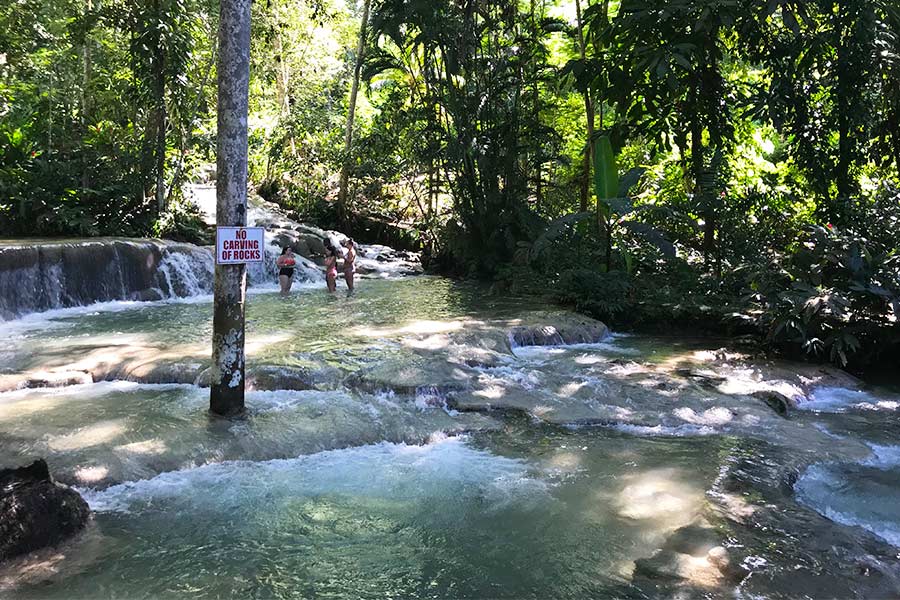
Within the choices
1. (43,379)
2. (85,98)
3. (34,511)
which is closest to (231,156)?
(34,511)

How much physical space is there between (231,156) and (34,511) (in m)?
3.08

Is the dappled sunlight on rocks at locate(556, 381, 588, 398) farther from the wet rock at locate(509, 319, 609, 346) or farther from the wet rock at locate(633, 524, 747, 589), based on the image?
the wet rock at locate(633, 524, 747, 589)

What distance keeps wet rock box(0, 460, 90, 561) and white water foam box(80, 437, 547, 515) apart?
1.21 feet

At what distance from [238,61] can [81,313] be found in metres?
8.25

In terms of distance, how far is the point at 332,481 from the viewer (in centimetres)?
540

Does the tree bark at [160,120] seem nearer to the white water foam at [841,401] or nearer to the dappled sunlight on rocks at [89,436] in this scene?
the dappled sunlight on rocks at [89,436]

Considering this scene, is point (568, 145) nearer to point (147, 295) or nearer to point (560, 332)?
point (560, 332)

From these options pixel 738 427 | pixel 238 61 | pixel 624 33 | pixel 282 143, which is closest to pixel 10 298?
pixel 238 61

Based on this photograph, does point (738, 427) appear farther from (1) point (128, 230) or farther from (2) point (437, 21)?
(1) point (128, 230)

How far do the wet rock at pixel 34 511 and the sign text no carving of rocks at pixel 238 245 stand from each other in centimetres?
207

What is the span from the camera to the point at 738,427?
261 inches

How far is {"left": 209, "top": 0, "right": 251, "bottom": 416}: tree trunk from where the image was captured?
5.78 metres

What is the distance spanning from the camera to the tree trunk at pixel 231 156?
5777 millimetres

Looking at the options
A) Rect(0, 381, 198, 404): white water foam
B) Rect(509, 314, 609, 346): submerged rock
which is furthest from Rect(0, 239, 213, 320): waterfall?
Rect(509, 314, 609, 346): submerged rock
